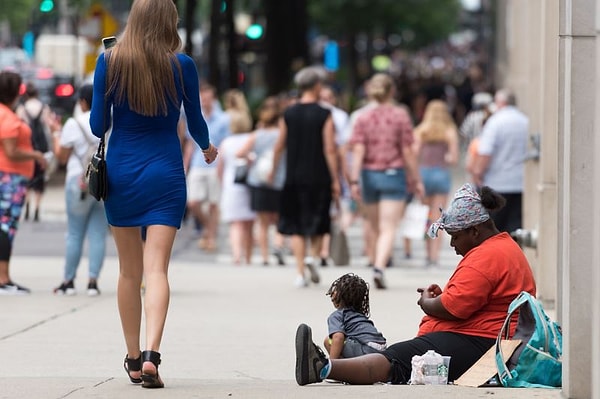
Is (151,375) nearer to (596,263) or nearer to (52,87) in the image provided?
(596,263)

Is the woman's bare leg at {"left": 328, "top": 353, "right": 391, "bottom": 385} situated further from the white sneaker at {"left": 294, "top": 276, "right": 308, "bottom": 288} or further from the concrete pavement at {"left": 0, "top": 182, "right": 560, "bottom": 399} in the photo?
the white sneaker at {"left": 294, "top": 276, "right": 308, "bottom": 288}

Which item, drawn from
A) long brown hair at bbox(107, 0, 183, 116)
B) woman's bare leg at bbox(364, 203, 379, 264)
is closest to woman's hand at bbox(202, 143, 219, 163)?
long brown hair at bbox(107, 0, 183, 116)

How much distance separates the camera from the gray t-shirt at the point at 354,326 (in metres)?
7.77

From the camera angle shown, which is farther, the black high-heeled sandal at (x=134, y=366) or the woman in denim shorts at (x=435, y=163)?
the woman in denim shorts at (x=435, y=163)

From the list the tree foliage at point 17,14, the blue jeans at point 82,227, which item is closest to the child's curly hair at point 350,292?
the blue jeans at point 82,227

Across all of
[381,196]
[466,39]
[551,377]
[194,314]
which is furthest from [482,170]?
[466,39]

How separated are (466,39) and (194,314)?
495ft

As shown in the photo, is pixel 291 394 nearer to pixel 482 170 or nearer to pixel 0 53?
pixel 482 170

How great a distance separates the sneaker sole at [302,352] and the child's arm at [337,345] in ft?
1.64

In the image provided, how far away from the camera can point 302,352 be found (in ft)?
23.5

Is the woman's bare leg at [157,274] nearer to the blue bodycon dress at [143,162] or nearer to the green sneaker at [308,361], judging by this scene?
the blue bodycon dress at [143,162]

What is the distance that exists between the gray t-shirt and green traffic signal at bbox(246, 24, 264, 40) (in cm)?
1977

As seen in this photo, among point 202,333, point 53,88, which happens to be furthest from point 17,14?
point 202,333

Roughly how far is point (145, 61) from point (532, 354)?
2.31 metres
